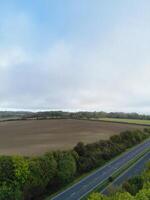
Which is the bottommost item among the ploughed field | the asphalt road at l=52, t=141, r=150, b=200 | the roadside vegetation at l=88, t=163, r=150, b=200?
A: the asphalt road at l=52, t=141, r=150, b=200

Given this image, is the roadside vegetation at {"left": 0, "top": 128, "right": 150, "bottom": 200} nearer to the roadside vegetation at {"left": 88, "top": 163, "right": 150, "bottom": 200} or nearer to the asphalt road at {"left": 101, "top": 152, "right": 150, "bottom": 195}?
the asphalt road at {"left": 101, "top": 152, "right": 150, "bottom": 195}

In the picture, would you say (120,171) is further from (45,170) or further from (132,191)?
(132,191)

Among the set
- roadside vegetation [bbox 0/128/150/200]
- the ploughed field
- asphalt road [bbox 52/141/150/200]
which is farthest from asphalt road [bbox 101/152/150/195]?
the ploughed field

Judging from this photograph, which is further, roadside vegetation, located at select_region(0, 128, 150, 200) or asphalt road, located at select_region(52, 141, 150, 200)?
asphalt road, located at select_region(52, 141, 150, 200)

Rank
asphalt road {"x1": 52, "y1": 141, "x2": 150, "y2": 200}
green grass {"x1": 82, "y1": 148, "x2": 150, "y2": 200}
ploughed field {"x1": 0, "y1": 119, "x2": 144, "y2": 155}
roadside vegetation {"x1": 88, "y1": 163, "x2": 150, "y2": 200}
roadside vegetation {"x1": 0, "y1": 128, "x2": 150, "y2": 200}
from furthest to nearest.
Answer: ploughed field {"x1": 0, "y1": 119, "x2": 144, "y2": 155} → green grass {"x1": 82, "y1": 148, "x2": 150, "y2": 200} → asphalt road {"x1": 52, "y1": 141, "x2": 150, "y2": 200} → roadside vegetation {"x1": 0, "y1": 128, "x2": 150, "y2": 200} → roadside vegetation {"x1": 88, "y1": 163, "x2": 150, "y2": 200}

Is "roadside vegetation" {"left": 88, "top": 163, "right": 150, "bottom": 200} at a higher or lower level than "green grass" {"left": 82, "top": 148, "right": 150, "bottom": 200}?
higher

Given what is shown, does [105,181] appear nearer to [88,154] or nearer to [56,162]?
[56,162]
